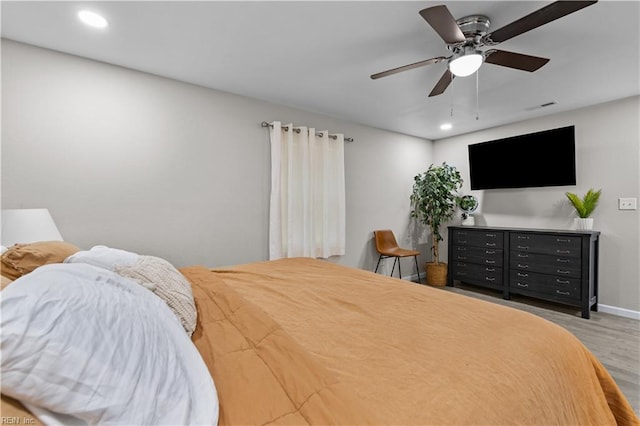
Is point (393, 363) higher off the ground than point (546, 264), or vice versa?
point (393, 363)

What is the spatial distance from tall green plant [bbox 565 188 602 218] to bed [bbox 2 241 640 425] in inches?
116

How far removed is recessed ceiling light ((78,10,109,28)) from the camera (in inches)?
70.8

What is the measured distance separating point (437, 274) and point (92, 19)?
187 inches

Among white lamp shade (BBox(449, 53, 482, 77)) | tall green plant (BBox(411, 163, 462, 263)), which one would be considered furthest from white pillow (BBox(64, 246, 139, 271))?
tall green plant (BBox(411, 163, 462, 263))

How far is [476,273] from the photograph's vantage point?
4113mm

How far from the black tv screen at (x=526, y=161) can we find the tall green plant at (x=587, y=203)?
206 mm

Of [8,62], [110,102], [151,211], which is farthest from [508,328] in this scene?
[8,62]

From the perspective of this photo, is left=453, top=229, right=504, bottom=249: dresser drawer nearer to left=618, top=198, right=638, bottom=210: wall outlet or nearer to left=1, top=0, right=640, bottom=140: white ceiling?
left=618, top=198, right=638, bottom=210: wall outlet

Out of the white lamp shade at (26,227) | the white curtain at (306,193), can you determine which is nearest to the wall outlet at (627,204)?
the white curtain at (306,193)

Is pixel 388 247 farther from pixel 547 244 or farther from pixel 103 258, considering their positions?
pixel 103 258

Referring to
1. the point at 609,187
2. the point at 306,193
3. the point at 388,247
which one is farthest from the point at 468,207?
the point at 306,193

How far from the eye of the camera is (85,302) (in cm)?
63

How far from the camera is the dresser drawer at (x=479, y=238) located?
152 inches

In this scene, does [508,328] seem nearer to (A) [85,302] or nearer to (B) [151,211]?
(A) [85,302]
